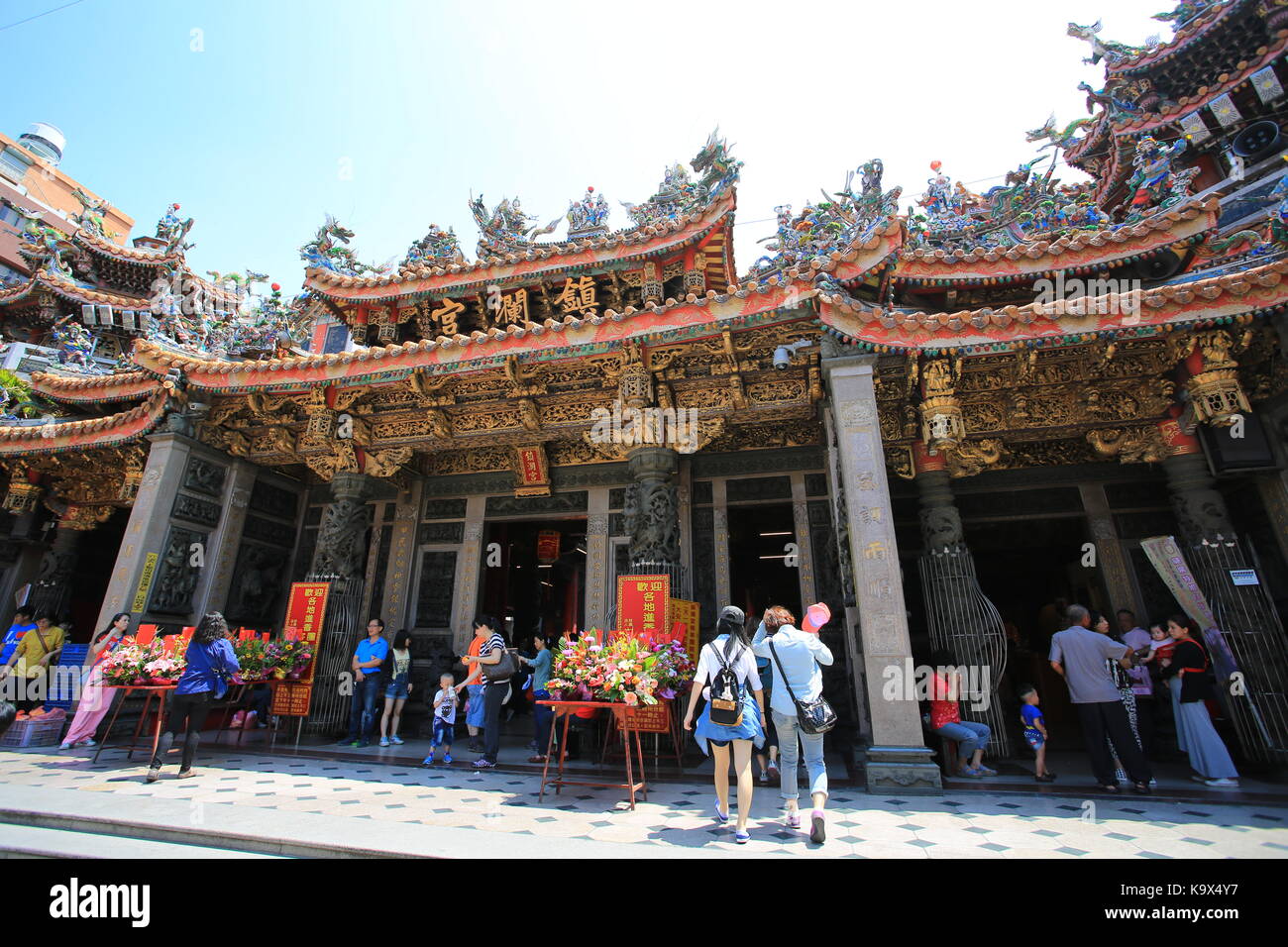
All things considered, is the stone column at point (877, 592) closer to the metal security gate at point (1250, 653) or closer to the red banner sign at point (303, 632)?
the metal security gate at point (1250, 653)

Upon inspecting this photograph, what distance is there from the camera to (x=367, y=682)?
26.0 ft

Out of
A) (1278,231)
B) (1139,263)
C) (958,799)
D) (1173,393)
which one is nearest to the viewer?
(958,799)

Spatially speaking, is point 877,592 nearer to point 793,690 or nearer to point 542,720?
point 793,690

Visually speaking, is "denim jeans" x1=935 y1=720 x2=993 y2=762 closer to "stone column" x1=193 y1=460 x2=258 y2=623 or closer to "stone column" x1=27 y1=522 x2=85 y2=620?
"stone column" x1=193 y1=460 x2=258 y2=623

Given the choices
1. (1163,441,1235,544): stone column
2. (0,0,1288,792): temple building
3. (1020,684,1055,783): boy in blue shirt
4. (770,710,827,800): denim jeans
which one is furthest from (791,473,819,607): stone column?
(1163,441,1235,544): stone column

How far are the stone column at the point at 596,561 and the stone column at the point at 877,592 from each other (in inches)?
168

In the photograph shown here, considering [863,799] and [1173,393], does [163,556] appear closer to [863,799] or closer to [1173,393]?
[863,799]

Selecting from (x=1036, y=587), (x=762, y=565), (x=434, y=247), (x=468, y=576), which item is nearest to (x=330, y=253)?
(x=434, y=247)

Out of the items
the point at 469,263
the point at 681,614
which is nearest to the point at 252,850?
the point at 681,614

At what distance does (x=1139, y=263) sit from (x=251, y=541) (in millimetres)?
14237

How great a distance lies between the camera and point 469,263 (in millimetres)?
9750

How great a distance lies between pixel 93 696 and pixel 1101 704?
1159cm

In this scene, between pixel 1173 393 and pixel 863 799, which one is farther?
pixel 1173 393

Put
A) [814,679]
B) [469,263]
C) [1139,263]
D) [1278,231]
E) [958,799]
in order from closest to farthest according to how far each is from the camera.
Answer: [814,679]
[958,799]
[1278,231]
[1139,263]
[469,263]
